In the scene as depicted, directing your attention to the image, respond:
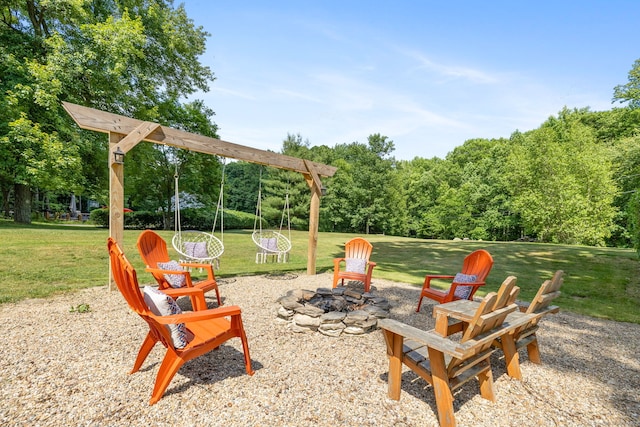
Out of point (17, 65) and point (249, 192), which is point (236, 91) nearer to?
point (17, 65)

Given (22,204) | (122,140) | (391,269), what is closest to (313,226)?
(391,269)

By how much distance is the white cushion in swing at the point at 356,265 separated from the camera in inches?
214

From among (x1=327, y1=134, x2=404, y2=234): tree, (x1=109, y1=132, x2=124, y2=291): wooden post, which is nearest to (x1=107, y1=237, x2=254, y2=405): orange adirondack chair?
(x1=109, y1=132, x2=124, y2=291): wooden post

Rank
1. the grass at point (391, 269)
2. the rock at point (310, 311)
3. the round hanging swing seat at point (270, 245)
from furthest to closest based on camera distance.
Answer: the round hanging swing seat at point (270, 245) → the grass at point (391, 269) → the rock at point (310, 311)

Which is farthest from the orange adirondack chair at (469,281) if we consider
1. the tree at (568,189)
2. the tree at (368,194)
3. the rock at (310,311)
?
the tree at (368,194)

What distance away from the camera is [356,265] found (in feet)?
18.0

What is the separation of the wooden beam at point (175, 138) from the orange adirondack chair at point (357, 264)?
6.89ft

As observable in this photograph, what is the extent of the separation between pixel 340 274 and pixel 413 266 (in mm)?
4320

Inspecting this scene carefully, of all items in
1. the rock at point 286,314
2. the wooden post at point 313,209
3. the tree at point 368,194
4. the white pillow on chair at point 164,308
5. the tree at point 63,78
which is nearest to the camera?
the white pillow on chair at point 164,308

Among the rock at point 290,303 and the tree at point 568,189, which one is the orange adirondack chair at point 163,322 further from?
the tree at point 568,189

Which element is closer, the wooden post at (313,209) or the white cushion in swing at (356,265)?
the white cushion in swing at (356,265)

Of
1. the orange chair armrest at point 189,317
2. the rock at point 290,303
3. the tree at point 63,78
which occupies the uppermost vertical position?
the tree at point 63,78

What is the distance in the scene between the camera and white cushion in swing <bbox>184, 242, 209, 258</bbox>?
18.0 feet

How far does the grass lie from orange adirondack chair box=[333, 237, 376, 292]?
1.58 meters
